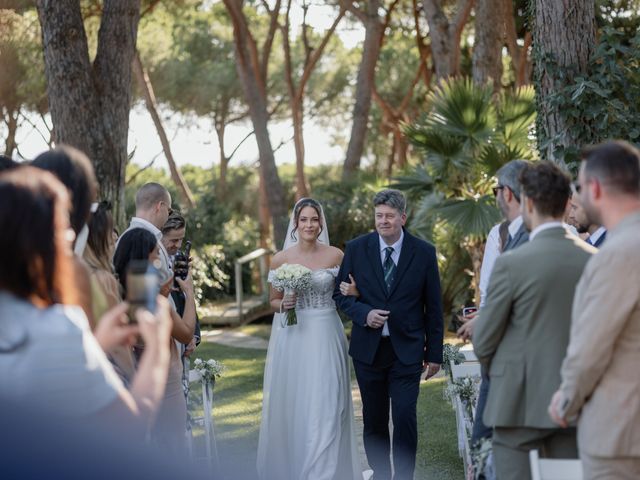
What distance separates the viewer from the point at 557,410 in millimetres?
4016

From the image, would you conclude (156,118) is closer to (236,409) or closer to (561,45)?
(236,409)

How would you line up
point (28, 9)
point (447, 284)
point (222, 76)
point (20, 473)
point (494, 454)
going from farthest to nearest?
point (222, 76) → point (28, 9) → point (447, 284) → point (494, 454) → point (20, 473)

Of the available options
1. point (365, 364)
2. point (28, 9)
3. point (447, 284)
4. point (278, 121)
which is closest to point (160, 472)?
point (365, 364)

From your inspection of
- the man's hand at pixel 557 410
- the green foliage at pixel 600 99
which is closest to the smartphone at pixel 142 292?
the man's hand at pixel 557 410

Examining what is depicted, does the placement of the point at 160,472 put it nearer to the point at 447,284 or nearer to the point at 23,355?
the point at 23,355

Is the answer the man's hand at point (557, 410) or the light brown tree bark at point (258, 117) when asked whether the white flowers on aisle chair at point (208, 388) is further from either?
the light brown tree bark at point (258, 117)

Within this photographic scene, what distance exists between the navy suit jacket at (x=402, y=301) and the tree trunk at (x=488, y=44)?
9.33m

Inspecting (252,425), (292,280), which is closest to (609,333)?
(292,280)

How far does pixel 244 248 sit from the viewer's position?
76.5ft

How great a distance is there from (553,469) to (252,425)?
642cm

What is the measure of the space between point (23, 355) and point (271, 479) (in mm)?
4461

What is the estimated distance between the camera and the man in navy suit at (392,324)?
690 centimetres

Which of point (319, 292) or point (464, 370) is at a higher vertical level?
point (319, 292)

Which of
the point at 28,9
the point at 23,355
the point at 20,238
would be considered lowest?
the point at 23,355
